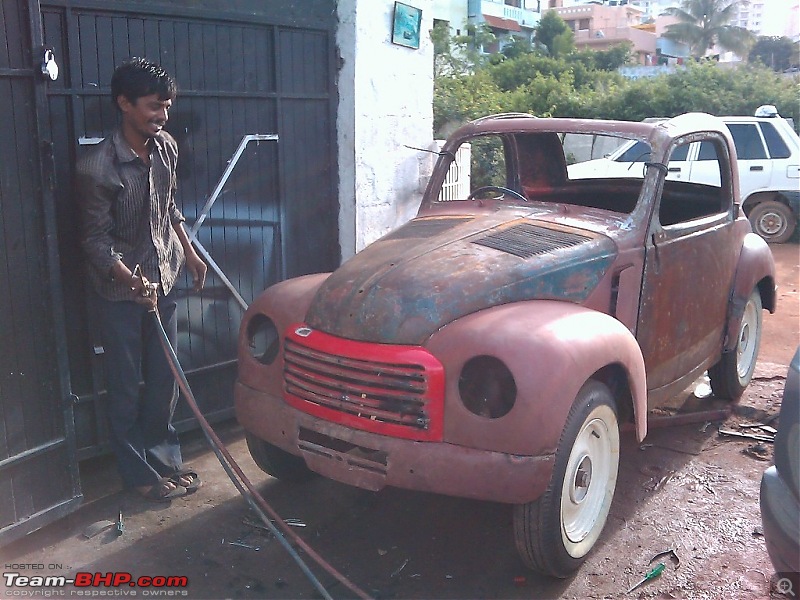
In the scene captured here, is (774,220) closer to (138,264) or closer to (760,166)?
(760,166)

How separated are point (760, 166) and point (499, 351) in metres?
10.5

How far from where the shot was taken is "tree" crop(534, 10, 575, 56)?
137 ft

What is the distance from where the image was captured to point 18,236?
330 cm

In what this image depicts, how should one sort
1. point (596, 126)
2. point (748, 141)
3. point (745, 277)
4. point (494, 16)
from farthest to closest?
point (494, 16), point (748, 141), point (745, 277), point (596, 126)

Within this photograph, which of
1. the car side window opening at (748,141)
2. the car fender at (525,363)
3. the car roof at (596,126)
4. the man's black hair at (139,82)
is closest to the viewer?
the car fender at (525,363)

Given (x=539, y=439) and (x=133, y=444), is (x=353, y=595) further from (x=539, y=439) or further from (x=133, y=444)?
(x=133, y=444)

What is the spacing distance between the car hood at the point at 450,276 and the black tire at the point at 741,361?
75.1 inches

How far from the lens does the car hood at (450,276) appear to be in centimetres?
314

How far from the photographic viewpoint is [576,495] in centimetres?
328

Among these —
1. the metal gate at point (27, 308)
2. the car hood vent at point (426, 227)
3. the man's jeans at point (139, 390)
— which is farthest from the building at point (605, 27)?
the metal gate at point (27, 308)

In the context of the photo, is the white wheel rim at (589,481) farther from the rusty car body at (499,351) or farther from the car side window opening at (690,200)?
the car side window opening at (690,200)

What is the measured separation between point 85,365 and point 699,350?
11.5 feet

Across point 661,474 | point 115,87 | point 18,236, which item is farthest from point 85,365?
point 661,474

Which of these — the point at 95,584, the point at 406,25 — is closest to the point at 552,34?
the point at 406,25
